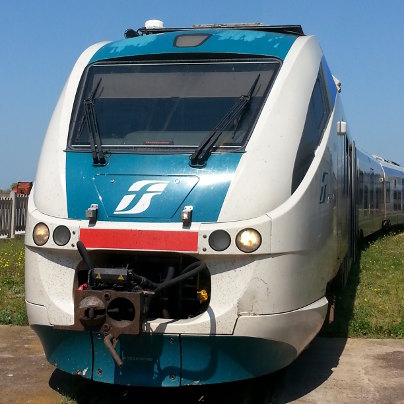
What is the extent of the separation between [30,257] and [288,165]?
1985mm

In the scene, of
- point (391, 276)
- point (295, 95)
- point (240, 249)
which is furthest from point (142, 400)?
point (391, 276)

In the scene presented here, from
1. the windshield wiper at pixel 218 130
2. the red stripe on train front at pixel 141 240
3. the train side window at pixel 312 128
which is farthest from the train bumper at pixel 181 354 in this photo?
the windshield wiper at pixel 218 130

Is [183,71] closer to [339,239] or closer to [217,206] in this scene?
[217,206]

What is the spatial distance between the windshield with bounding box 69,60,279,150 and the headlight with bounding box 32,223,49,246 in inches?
30.4

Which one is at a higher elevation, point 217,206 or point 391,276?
point 217,206

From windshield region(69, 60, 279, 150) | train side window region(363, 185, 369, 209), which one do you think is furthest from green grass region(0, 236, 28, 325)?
train side window region(363, 185, 369, 209)

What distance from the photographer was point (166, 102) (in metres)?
5.80

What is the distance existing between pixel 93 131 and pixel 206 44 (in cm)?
127

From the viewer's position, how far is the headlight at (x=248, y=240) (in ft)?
15.5

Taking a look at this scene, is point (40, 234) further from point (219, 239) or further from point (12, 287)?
point (12, 287)

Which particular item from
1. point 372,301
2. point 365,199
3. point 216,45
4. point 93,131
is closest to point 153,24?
point 216,45

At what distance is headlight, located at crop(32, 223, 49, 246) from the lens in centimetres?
503

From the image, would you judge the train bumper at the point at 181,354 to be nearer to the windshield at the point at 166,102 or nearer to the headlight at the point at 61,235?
the headlight at the point at 61,235

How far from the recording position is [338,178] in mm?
7180
